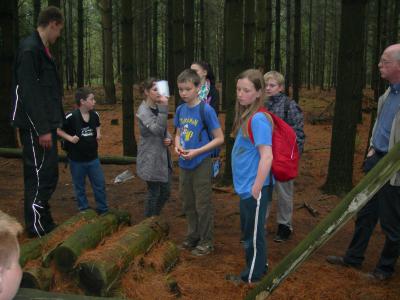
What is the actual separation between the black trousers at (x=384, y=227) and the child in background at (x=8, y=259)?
3.38 metres

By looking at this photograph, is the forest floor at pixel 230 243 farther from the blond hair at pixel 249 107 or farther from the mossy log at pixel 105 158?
the blond hair at pixel 249 107

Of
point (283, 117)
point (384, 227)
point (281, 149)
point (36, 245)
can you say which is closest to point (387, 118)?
point (384, 227)

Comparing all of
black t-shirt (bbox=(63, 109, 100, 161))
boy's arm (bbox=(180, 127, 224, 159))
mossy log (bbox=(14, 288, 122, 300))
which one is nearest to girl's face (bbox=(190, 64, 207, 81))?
boy's arm (bbox=(180, 127, 224, 159))

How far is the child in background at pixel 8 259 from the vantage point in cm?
177

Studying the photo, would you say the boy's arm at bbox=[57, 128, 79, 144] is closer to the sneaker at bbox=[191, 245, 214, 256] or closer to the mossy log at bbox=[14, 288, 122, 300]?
the sneaker at bbox=[191, 245, 214, 256]

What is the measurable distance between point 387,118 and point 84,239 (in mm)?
3095

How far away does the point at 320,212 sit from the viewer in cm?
678

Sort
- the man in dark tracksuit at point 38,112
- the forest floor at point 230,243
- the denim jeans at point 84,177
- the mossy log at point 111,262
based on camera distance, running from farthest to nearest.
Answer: the denim jeans at point 84,177, the man in dark tracksuit at point 38,112, the forest floor at point 230,243, the mossy log at point 111,262

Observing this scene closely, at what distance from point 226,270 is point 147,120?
1.94 meters

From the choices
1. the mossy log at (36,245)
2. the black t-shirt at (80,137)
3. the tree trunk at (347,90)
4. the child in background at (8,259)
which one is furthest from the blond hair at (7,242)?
the tree trunk at (347,90)

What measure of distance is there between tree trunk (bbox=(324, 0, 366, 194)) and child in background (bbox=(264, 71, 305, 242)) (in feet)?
6.77

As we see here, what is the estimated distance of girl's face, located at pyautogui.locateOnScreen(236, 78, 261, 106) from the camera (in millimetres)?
3836

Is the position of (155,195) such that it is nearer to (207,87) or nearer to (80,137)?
(80,137)

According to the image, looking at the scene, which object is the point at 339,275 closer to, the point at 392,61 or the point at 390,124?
the point at 390,124
